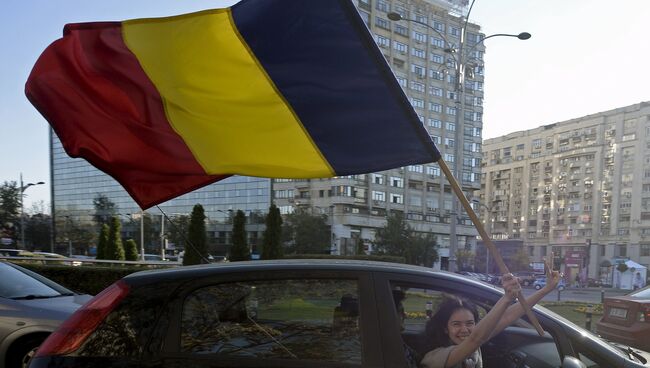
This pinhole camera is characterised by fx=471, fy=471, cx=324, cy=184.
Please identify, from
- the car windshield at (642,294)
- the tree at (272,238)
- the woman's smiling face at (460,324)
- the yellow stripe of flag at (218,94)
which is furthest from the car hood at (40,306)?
the tree at (272,238)

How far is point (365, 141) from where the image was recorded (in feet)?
10.3

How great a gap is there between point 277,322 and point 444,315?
0.97 metres

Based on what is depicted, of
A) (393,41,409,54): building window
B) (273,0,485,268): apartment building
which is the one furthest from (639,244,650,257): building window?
(393,41,409,54): building window

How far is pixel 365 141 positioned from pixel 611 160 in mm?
101027

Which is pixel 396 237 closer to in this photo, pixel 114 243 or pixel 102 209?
pixel 114 243

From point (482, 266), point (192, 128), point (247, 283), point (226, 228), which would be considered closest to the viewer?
point (247, 283)

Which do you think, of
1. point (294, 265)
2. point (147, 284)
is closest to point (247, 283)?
point (294, 265)

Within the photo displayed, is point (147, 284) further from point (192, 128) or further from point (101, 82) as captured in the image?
point (101, 82)

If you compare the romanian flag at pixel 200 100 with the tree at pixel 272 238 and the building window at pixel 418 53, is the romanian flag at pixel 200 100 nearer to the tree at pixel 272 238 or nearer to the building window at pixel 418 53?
the tree at pixel 272 238

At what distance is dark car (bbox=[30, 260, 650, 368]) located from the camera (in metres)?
2.39

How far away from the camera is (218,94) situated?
10.9 ft

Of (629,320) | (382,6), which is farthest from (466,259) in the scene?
(629,320)

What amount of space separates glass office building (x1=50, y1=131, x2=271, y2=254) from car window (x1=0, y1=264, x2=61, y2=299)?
54.1 meters

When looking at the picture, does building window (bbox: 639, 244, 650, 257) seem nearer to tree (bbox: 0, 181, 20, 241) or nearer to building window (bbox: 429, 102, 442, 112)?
building window (bbox: 429, 102, 442, 112)
